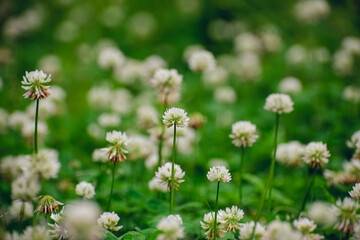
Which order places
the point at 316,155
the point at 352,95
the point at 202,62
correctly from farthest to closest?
the point at 352,95
the point at 202,62
the point at 316,155

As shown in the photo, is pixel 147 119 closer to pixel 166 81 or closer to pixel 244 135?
pixel 166 81

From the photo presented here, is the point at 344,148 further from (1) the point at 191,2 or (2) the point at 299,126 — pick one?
(1) the point at 191,2

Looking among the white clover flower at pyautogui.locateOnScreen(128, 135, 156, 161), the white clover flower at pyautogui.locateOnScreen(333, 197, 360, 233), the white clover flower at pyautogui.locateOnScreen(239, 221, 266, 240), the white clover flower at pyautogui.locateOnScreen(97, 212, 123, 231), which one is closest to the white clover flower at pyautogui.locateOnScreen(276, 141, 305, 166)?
the white clover flower at pyautogui.locateOnScreen(333, 197, 360, 233)

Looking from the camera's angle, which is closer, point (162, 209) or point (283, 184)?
point (162, 209)

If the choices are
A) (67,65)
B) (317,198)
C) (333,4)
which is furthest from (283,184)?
(67,65)

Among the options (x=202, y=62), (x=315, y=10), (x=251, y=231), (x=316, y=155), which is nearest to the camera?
(x=251, y=231)

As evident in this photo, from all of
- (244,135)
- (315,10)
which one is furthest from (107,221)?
(315,10)

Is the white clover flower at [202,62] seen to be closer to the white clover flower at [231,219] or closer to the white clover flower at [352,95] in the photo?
the white clover flower at [231,219]

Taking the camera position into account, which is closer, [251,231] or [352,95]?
[251,231]
